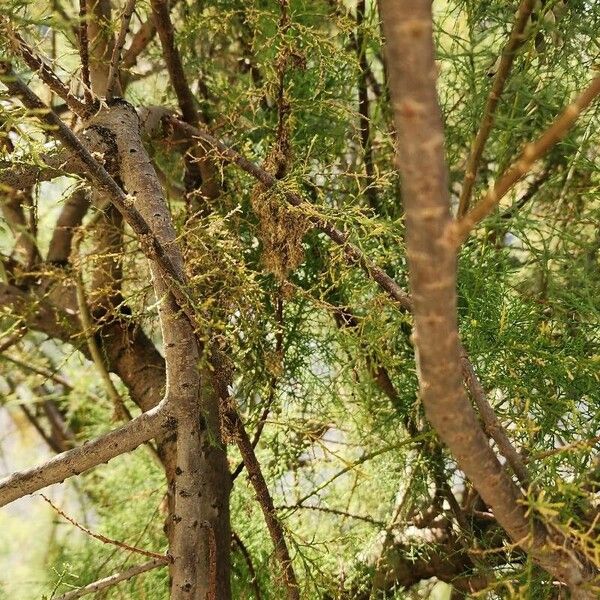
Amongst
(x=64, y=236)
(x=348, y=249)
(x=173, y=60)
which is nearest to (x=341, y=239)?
(x=348, y=249)

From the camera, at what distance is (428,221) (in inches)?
A: 10.2

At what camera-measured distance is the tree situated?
41 cm

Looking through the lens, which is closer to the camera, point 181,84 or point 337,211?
point 337,211

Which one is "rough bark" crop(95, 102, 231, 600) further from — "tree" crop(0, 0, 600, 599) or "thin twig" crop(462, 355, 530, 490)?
"thin twig" crop(462, 355, 530, 490)

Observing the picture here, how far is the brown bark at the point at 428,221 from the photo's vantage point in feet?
0.80

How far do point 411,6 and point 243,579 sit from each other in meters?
0.51

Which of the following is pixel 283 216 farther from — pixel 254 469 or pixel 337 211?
pixel 254 469

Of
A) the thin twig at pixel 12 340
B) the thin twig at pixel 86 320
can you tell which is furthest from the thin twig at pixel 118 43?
the thin twig at pixel 12 340

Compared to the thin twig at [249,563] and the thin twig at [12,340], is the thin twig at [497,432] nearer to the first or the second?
the thin twig at [249,563]

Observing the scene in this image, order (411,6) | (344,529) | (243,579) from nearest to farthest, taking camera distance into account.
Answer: (411,6)
(243,579)
(344,529)

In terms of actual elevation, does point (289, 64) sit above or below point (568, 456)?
above

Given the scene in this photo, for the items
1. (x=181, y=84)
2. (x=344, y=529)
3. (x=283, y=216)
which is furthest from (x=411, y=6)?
(x=344, y=529)

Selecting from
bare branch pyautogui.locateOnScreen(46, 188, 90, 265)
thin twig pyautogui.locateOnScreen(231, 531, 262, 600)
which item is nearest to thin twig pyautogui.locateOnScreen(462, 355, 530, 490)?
thin twig pyautogui.locateOnScreen(231, 531, 262, 600)

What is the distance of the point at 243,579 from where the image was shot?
25.4 inches
